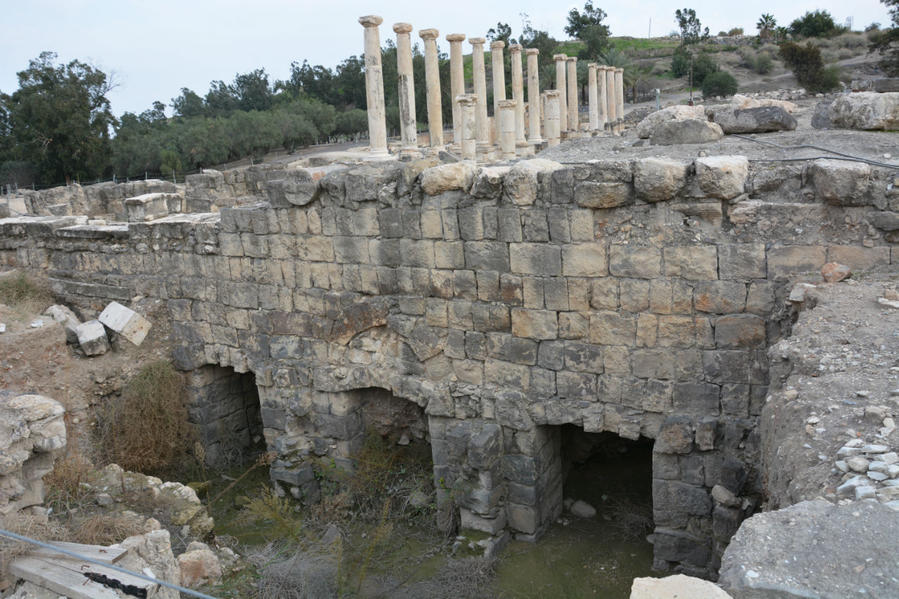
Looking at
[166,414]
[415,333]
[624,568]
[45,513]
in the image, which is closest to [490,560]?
[624,568]

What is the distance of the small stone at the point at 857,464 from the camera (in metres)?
3.22

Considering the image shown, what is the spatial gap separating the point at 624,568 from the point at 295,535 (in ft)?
10.2

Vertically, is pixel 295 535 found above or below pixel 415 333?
below

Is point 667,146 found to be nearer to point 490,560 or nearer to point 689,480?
point 689,480

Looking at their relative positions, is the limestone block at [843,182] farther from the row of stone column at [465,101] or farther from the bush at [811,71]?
the bush at [811,71]

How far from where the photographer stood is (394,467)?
8.17 meters

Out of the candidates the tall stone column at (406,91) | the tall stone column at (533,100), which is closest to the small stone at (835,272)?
the tall stone column at (406,91)

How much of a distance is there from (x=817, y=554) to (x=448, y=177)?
474 cm

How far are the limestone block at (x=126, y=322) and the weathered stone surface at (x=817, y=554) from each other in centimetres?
817

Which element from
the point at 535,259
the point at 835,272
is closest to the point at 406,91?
the point at 535,259

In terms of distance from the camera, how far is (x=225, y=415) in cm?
970

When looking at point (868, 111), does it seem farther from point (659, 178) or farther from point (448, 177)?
point (448, 177)

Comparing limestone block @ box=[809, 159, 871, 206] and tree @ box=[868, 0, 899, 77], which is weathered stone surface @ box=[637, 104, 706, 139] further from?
tree @ box=[868, 0, 899, 77]

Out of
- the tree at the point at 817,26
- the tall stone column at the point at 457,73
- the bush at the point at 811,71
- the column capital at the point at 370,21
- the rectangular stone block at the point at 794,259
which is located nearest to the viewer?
the rectangular stone block at the point at 794,259
